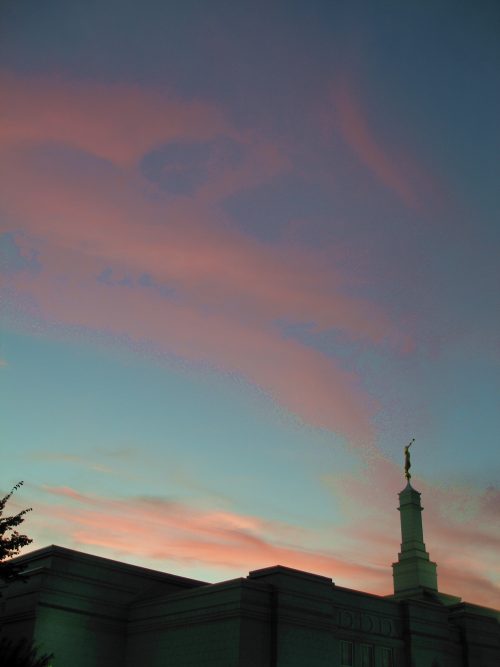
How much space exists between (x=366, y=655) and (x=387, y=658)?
5.13 ft

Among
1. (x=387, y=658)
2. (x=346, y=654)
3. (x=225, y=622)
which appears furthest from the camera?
(x=387, y=658)

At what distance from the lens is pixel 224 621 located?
36.7 metres

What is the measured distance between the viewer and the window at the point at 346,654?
3972 centimetres

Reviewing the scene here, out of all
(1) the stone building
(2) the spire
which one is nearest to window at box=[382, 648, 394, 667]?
(1) the stone building

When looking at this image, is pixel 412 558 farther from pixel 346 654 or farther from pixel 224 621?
pixel 224 621

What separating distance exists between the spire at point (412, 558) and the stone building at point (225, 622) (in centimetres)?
997

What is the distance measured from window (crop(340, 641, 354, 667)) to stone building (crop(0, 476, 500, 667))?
0.17ft

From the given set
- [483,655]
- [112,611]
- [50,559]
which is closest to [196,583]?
[112,611]

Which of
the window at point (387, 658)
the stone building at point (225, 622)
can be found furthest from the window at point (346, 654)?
the window at point (387, 658)

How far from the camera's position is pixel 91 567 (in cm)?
4231

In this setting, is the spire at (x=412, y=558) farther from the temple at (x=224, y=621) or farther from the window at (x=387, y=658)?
the window at (x=387, y=658)

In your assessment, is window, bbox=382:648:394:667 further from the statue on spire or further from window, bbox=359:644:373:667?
the statue on spire

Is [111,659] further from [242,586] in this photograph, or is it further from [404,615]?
[404,615]

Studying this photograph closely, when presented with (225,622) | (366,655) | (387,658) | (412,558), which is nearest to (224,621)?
(225,622)
